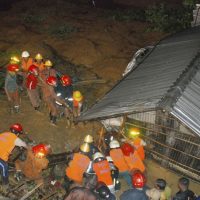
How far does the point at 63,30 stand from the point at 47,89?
844 cm

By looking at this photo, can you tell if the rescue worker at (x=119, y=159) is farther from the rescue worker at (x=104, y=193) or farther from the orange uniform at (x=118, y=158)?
the rescue worker at (x=104, y=193)

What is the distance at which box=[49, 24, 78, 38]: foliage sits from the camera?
62.3 feet

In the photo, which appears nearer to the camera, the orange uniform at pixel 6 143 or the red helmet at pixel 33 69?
the orange uniform at pixel 6 143

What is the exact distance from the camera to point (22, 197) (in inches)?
356

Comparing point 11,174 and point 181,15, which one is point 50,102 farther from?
point 181,15

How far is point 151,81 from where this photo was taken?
10688mm

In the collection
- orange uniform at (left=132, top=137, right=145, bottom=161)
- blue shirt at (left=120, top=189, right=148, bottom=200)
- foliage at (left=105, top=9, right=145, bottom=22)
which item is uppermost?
foliage at (left=105, top=9, right=145, bottom=22)

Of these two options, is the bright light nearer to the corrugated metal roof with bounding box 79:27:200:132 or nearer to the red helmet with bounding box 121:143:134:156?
the corrugated metal roof with bounding box 79:27:200:132

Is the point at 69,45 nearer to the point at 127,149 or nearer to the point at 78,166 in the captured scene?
the point at 127,149

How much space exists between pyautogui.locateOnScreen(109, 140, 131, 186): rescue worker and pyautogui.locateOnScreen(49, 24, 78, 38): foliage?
10.8 m

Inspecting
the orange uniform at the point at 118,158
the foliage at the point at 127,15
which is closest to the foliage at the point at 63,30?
the foliage at the point at 127,15

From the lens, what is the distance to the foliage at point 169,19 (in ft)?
62.7

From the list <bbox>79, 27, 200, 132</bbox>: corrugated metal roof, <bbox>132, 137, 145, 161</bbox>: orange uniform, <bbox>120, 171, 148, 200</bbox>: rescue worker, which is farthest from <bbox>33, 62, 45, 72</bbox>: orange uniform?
<bbox>120, 171, 148, 200</bbox>: rescue worker

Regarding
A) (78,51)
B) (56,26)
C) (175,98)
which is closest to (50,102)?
(175,98)
